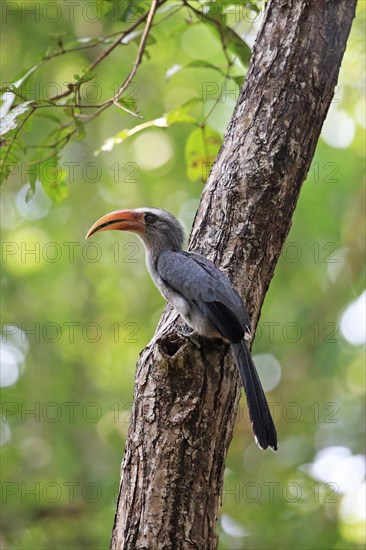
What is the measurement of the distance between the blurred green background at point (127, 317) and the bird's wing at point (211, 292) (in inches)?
107

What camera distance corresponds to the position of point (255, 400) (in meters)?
3.28

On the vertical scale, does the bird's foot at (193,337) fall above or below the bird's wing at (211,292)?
below

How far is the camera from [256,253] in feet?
11.5

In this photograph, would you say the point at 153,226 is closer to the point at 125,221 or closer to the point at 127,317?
the point at 125,221

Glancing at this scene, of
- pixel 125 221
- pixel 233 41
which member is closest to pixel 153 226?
pixel 125 221

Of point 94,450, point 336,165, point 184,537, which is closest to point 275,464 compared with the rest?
point 94,450

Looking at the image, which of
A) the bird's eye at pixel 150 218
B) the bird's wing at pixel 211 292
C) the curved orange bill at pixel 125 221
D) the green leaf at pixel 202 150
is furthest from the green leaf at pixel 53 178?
the bird's wing at pixel 211 292

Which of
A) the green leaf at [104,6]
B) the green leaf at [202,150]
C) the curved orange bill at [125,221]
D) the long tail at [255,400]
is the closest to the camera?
the long tail at [255,400]

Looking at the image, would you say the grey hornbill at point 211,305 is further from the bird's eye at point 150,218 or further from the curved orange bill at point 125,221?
the bird's eye at point 150,218

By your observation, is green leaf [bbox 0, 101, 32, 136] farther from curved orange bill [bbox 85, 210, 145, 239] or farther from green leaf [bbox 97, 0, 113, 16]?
green leaf [bbox 97, 0, 113, 16]

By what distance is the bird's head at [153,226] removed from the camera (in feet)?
14.4

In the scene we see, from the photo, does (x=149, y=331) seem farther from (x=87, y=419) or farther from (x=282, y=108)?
(x=282, y=108)

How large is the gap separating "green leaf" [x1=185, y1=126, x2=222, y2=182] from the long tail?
186cm

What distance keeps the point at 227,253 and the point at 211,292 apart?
0.22 m
